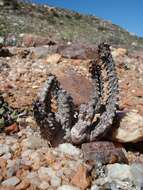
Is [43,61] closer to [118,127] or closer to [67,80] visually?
[67,80]

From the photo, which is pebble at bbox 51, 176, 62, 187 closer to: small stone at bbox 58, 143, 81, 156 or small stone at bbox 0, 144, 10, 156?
small stone at bbox 58, 143, 81, 156

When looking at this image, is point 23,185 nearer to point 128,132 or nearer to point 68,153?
point 68,153

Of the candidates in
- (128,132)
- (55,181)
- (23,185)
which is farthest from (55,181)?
(128,132)

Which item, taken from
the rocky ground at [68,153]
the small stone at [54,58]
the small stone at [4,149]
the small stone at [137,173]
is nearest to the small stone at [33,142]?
the rocky ground at [68,153]

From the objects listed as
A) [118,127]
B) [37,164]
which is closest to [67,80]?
[118,127]

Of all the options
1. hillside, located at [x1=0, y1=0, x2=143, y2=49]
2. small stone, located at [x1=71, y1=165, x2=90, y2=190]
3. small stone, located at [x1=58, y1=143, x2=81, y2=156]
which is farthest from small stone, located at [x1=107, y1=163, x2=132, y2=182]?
hillside, located at [x1=0, y1=0, x2=143, y2=49]

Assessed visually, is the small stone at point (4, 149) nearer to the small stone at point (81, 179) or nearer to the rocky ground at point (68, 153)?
the rocky ground at point (68, 153)
